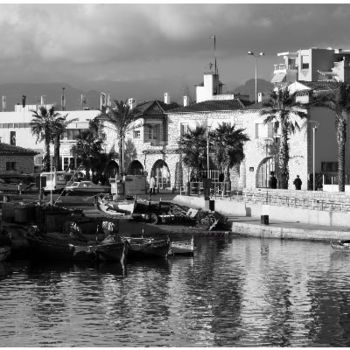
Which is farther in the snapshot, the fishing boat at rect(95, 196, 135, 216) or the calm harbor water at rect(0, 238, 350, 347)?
the fishing boat at rect(95, 196, 135, 216)

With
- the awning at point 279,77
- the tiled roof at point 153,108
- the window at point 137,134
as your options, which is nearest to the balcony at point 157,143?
the window at point 137,134

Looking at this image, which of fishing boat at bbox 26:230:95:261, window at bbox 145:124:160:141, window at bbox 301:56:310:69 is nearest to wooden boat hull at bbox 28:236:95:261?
fishing boat at bbox 26:230:95:261

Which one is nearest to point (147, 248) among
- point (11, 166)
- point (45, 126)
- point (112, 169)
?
point (112, 169)

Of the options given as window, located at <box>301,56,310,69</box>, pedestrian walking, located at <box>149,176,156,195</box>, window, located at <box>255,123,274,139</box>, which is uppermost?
window, located at <box>301,56,310,69</box>

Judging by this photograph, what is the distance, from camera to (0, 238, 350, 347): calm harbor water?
37.4 m

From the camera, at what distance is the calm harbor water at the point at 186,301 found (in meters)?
37.4

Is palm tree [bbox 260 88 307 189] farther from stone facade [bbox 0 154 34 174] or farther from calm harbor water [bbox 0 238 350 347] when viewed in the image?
stone facade [bbox 0 154 34 174]

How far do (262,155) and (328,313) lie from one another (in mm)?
55526

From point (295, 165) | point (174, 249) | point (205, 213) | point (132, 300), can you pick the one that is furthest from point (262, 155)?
point (132, 300)

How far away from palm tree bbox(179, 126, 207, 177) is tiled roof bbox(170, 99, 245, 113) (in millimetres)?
3570

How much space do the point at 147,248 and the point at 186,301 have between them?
1424 cm

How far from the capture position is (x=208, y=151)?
9475cm

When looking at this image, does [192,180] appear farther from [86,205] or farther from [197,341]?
[197,341]

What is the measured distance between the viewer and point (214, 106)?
105 m
